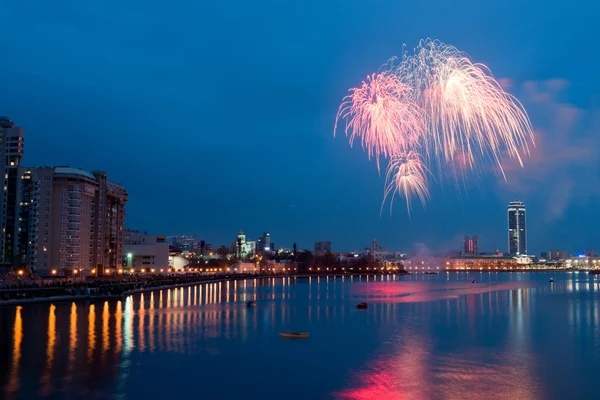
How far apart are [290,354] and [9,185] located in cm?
6895

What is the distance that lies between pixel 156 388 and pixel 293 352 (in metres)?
9.44

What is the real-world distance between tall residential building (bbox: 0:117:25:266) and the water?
3978cm

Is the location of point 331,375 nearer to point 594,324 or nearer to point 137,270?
point 594,324

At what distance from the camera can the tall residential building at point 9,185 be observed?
79125 millimetres

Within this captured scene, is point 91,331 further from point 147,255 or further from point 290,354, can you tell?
point 147,255

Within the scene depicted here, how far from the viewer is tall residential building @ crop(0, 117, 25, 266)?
79.1 meters

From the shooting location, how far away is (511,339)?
32.4 m

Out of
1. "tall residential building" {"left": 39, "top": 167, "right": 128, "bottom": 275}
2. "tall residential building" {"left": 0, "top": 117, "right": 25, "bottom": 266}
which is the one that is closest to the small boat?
"tall residential building" {"left": 39, "top": 167, "right": 128, "bottom": 275}

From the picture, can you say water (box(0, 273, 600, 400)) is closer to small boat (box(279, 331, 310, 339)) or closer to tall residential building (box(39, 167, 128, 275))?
small boat (box(279, 331, 310, 339))

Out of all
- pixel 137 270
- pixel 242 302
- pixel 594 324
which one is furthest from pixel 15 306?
pixel 137 270

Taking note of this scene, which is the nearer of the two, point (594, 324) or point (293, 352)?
point (293, 352)

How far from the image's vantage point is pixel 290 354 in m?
27.0

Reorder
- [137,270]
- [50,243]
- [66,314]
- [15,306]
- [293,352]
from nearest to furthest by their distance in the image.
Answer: [293,352] → [66,314] → [15,306] → [50,243] → [137,270]

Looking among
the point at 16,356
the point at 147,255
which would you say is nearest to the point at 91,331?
the point at 16,356
